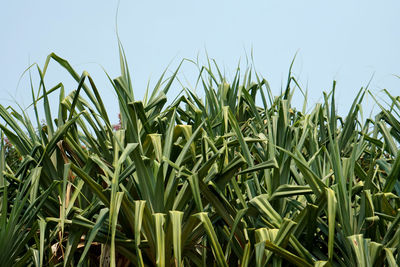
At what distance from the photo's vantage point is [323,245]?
2.59 metres

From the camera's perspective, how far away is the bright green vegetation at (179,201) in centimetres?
227

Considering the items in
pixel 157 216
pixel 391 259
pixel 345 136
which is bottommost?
pixel 391 259

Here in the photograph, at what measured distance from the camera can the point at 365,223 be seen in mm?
2402

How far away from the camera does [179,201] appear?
2430 mm

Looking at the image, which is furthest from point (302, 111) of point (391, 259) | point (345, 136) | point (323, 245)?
point (391, 259)

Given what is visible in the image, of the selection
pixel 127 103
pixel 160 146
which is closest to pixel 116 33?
pixel 127 103

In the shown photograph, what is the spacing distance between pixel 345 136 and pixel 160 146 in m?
1.41

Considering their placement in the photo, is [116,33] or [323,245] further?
[116,33]

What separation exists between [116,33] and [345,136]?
1.56 m

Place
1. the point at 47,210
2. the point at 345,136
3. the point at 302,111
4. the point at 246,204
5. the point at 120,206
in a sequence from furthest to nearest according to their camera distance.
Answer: the point at 302,111, the point at 345,136, the point at 47,210, the point at 246,204, the point at 120,206

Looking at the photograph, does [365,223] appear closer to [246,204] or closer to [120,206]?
[246,204]

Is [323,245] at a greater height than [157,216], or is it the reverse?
[157,216]

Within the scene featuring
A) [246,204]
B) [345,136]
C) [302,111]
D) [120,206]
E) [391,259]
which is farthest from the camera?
[302,111]

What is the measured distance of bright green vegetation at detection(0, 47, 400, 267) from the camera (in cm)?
227
